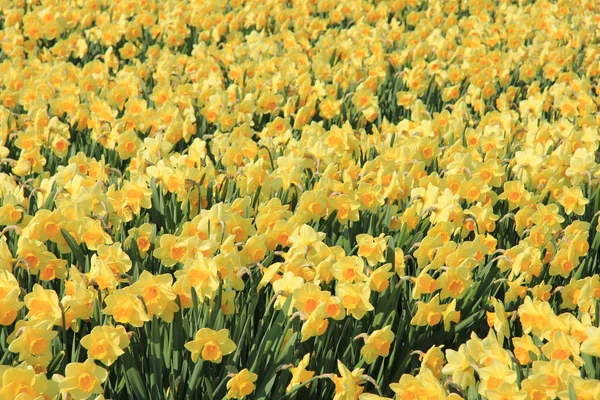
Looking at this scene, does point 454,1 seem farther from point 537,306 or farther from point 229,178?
point 537,306

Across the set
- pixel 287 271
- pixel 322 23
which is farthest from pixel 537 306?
pixel 322 23

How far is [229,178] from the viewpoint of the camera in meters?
3.19

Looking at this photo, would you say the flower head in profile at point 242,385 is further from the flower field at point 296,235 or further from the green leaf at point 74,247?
the green leaf at point 74,247

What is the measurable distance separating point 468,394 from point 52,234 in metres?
1.41

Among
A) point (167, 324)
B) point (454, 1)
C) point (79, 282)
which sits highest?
point (79, 282)

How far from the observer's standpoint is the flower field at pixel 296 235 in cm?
197

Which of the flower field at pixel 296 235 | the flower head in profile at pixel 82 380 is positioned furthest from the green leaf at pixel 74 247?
the flower head in profile at pixel 82 380

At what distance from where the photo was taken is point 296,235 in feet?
7.88

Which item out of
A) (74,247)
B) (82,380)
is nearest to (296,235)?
(74,247)

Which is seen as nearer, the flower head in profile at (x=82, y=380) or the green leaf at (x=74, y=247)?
the flower head in profile at (x=82, y=380)

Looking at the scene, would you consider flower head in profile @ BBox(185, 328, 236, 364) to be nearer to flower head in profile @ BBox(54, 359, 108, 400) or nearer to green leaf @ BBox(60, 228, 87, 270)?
flower head in profile @ BBox(54, 359, 108, 400)

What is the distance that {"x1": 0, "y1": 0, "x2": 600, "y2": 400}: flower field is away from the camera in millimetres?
1966

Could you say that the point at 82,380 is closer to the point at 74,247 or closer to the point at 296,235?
the point at 74,247

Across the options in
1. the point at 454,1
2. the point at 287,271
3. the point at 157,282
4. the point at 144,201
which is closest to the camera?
the point at 157,282
